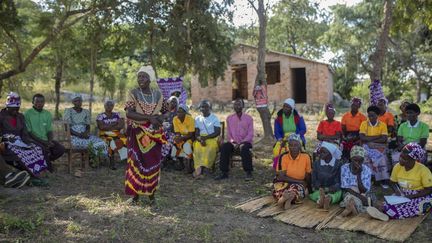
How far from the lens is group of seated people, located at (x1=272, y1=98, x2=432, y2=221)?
18.1 feet

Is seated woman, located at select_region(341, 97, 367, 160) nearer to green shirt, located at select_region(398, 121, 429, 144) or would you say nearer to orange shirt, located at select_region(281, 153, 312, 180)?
green shirt, located at select_region(398, 121, 429, 144)

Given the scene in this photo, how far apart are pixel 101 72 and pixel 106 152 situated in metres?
10.3

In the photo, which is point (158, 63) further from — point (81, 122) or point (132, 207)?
point (132, 207)

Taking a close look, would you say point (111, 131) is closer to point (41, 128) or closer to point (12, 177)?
point (41, 128)

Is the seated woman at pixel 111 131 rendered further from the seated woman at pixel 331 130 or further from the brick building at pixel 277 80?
the brick building at pixel 277 80

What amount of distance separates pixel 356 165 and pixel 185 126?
136 inches

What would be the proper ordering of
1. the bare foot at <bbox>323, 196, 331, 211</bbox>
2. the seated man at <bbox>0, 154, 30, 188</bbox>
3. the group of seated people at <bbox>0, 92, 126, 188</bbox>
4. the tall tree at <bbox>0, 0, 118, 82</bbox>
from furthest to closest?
1. the tall tree at <bbox>0, 0, 118, 82</bbox>
2. the group of seated people at <bbox>0, 92, 126, 188</bbox>
3. the seated man at <bbox>0, 154, 30, 188</bbox>
4. the bare foot at <bbox>323, 196, 331, 211</bbox>

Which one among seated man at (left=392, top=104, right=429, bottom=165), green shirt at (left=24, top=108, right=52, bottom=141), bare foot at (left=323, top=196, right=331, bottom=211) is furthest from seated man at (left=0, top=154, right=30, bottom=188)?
seated man at (left=392, top=104, right=429, bottom=165)

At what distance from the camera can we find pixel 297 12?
12.0 m

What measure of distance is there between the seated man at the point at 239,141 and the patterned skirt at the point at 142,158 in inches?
80.2

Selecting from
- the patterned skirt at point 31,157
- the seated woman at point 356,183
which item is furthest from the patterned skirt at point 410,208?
the patterned skirt at point 31,157

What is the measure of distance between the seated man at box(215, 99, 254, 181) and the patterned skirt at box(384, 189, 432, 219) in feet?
9.04

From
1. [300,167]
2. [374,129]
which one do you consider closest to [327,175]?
[300,167]

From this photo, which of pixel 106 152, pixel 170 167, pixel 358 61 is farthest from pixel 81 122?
pixel 358 61
